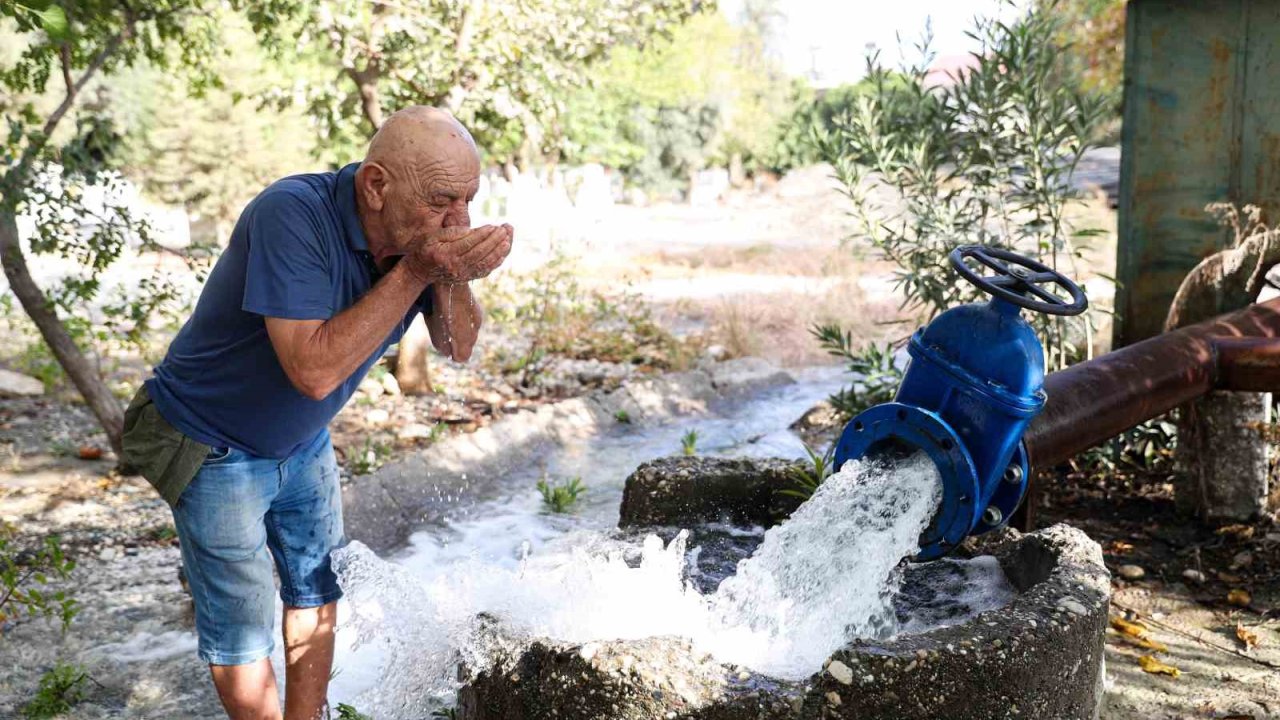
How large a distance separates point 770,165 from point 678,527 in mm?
29451

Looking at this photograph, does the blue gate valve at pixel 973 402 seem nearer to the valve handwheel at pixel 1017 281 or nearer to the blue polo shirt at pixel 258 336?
the valve handwheel at pixel 1017 281

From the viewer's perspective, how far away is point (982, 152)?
4.77 meters

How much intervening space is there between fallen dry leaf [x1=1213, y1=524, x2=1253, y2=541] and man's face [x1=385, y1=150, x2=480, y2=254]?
333cm

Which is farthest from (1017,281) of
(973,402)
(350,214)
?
(350,214)

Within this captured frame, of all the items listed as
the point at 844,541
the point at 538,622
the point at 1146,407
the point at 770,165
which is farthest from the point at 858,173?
the point at 770,165

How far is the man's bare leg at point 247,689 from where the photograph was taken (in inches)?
96.9

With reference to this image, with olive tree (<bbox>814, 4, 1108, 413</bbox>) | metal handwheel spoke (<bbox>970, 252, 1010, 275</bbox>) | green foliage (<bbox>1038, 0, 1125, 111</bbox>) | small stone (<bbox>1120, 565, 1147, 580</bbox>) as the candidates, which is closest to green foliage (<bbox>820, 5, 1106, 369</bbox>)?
olive tree (<bbox>814, 4, 1108, 413</bbox>)

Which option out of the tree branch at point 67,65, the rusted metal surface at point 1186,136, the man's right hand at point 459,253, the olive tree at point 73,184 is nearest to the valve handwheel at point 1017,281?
the man's right hand at point 459,253

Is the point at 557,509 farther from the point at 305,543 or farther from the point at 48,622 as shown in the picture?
the point at 305,543

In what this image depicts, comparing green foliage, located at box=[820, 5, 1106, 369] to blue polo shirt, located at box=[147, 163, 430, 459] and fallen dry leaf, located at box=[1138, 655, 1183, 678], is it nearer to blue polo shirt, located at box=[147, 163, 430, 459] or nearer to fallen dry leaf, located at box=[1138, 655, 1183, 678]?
fallen dry leaf, located at box=[1138, 655, 1183, 678]

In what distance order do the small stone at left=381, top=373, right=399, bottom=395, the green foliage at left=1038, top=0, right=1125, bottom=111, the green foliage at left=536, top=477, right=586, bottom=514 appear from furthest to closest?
the green foliage at left=1038, top=0, right=1125, bottom=111 → the small stone at left=381, top=373, right=399, bottom=395 → the green foliage at left=536, top=477, right=586, bottom=514

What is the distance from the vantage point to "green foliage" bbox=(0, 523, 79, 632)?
11.3 feet

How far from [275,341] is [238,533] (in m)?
0.51

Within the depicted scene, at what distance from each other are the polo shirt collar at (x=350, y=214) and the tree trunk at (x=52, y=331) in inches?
118
